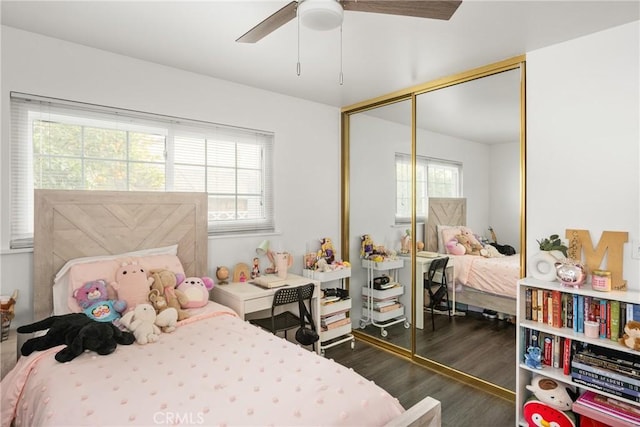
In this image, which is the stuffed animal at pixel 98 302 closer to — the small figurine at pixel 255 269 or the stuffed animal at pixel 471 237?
the small figurine at pixel 255 269

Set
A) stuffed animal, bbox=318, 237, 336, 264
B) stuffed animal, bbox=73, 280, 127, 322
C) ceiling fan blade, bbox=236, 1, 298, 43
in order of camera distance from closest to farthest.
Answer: ceiling fan blade, bbox=236, 1, 298, 43 → stuffed animal, bbox=73, 280, 127, 322 → stuffed animal, bbox=318, 237, 336, 264

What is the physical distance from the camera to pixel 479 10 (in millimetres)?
2010

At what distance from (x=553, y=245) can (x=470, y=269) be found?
0.74 meters

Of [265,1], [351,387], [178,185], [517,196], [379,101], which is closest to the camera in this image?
[351,387]

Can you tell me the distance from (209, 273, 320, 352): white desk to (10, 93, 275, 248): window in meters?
0.54

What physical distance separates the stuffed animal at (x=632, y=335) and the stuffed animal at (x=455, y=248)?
120cm

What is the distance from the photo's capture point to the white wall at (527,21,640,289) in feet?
7.11

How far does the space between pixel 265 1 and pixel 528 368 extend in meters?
2.76

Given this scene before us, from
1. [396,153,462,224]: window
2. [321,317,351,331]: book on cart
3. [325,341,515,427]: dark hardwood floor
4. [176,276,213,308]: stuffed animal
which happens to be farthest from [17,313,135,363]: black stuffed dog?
[396,153,462,224]: window

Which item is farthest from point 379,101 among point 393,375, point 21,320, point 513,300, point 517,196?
point 21,320

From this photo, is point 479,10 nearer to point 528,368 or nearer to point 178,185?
point 528,368

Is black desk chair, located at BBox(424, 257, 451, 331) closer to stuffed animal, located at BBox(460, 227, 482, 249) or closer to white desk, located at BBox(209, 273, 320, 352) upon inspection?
stuffed animal, located at BBox(460, 227, 482, 249)

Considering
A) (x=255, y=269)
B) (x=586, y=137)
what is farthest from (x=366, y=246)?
(x=586, y=137)

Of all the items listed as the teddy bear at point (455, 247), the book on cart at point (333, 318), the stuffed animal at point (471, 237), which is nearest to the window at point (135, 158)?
the book on cart at point (333, 318)
